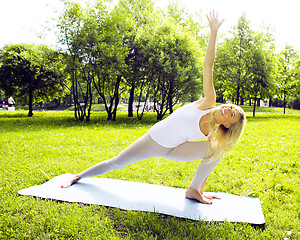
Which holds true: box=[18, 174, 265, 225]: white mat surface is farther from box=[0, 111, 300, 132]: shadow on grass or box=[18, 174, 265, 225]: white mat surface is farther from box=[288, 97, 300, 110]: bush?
box=[288, 97, 300, 110]: bush

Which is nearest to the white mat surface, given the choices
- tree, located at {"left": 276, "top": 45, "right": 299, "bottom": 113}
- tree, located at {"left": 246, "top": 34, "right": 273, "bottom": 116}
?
tree, located at {"left": 246, "top": 34, "right": 273, "bottom": 116}

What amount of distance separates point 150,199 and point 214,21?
2503 mm

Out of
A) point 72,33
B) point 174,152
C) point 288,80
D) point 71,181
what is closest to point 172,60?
point 72,33

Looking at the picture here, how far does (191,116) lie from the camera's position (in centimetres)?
296

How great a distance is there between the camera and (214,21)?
2779 millimetres

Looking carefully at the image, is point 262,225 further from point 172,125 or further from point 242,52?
point 242,52

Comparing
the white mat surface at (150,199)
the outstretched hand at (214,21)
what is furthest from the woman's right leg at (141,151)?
the outstretched hand at (214,21)

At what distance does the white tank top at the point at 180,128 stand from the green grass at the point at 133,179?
0.96m

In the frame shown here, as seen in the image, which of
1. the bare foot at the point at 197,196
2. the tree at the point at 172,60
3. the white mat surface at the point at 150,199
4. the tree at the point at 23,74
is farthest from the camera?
the tree at the point at 23,74

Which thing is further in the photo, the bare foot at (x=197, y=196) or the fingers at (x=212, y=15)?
the bare foot at (x=197, y=196)

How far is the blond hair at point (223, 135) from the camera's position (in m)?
2.96

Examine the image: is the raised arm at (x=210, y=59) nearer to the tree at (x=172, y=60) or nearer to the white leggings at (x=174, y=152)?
the white leggings at (x=174, y=152)

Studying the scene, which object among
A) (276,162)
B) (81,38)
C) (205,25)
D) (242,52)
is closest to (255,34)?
(242,52)

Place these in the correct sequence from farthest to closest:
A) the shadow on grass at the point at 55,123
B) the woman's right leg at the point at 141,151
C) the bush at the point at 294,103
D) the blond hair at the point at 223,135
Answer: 1. the bush at the point at 294,103
2. the shadow on grass at the point at 55,123
3. the woman's right leg at the point at 141,151
4. the blond hair at the point at 223,135
